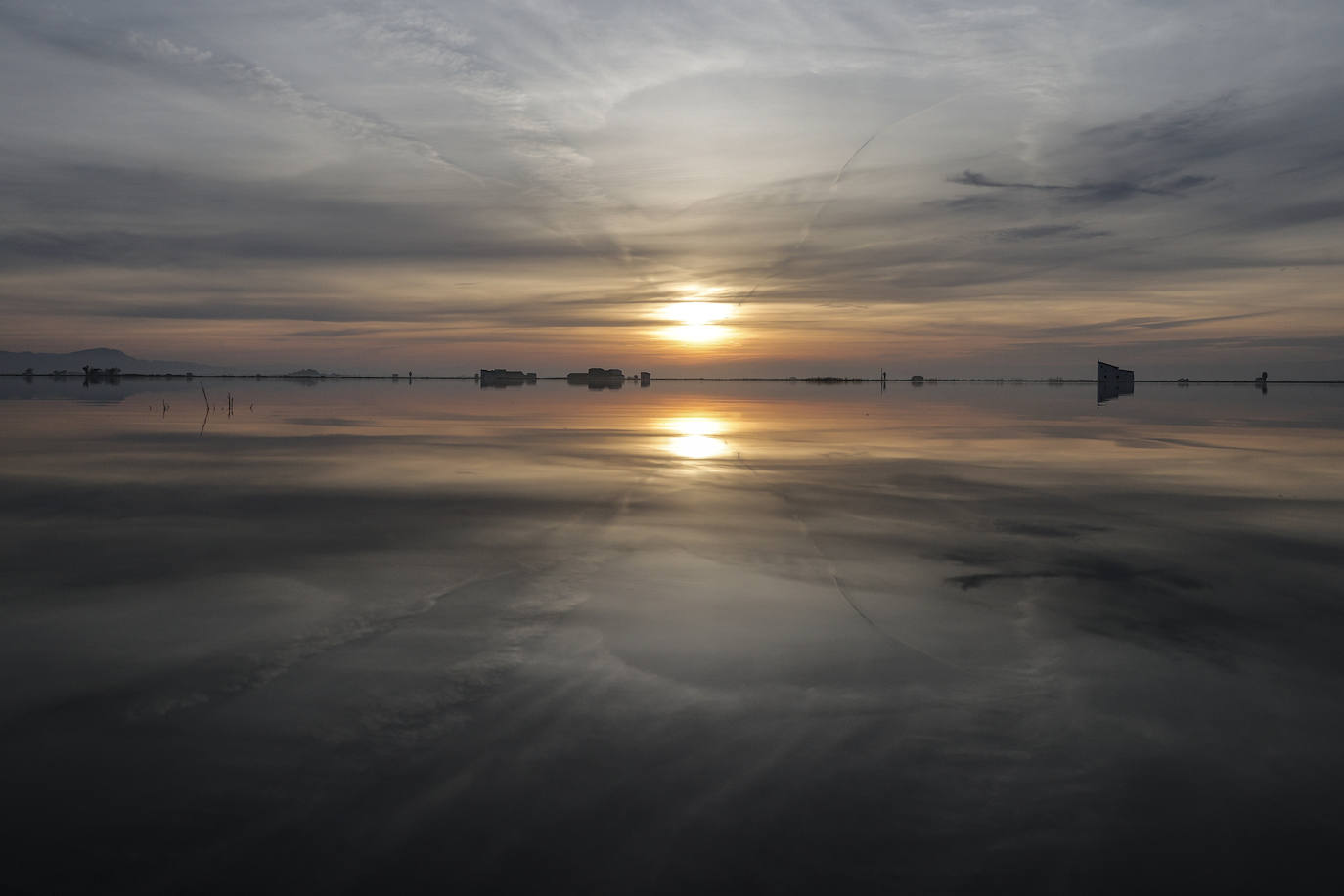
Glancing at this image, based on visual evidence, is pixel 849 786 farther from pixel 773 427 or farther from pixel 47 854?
pixel 773 427

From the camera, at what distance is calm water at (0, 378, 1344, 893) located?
244 inches

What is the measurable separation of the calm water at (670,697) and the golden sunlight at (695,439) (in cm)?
1471

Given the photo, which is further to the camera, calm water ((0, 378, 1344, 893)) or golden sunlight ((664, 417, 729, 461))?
golden sunlight ((664, 417, 729, 461))

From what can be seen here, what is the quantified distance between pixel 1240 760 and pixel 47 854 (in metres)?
9.09

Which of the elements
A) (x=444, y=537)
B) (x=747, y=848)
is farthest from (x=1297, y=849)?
(x=444, y=537)

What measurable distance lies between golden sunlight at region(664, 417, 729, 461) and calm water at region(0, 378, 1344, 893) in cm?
1471

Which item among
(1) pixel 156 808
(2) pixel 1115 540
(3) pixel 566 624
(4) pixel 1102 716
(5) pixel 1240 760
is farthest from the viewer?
(2) pixel 1115 540

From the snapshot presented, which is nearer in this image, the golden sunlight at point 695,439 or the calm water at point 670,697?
the calm water at point 670,697

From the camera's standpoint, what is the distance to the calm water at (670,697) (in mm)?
6199

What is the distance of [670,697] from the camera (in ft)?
29.9

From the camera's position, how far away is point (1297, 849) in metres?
6.25

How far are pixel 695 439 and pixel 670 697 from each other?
34960 mm

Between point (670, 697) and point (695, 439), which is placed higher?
point (695, 439)

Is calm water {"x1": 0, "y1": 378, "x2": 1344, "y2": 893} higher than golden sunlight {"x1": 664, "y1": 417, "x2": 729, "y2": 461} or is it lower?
lower
